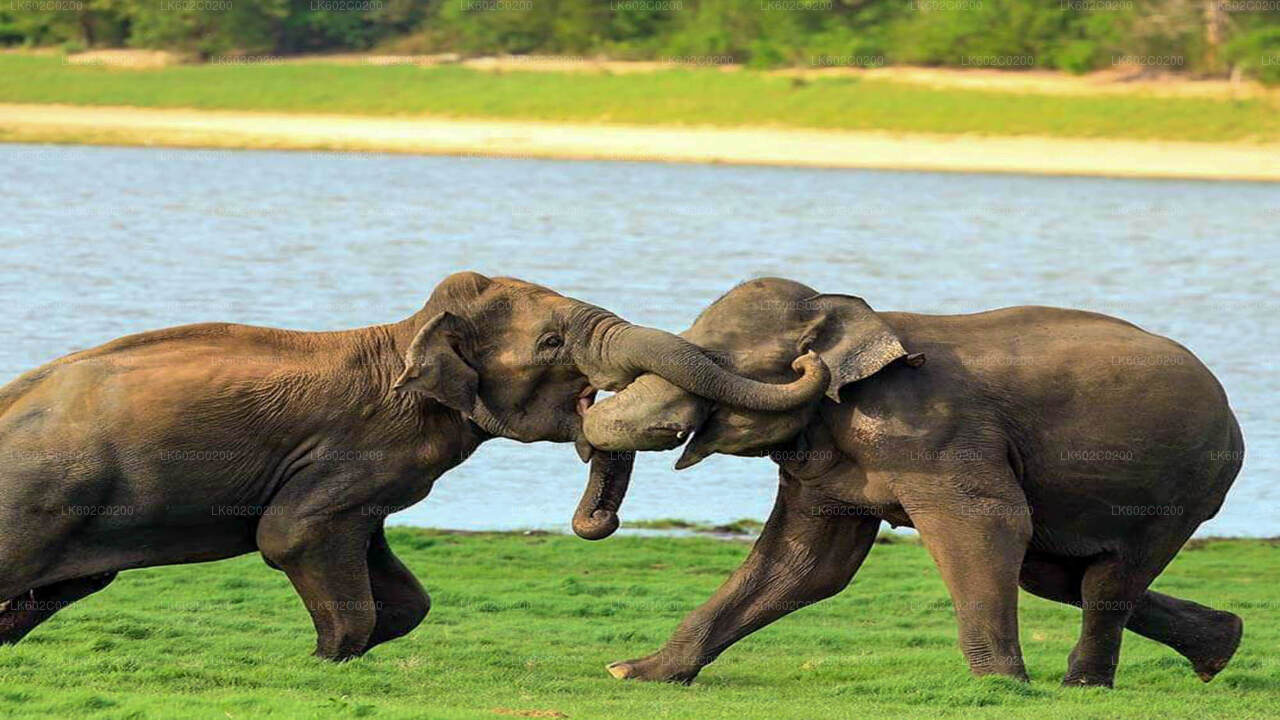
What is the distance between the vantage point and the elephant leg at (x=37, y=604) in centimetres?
1019

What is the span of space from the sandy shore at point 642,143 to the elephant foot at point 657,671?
45.5m

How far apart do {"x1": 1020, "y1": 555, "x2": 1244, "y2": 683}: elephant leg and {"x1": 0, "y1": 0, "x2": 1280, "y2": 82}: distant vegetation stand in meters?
49.3

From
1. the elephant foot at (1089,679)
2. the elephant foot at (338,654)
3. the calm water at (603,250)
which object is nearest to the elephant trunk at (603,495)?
the elephant foot at (338,654)

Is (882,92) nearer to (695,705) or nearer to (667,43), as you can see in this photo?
(667,43)

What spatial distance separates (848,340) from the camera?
9.86m

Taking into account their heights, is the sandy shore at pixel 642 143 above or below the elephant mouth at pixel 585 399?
below

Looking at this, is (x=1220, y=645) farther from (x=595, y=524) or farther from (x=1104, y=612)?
(x=595, y=524)

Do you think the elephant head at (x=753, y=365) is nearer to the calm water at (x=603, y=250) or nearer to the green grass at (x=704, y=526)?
the green grass at (x=704, y=526)

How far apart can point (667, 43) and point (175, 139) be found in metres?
14.6

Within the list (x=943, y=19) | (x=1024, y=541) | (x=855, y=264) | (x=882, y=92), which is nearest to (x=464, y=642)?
(x=1024, y=541)

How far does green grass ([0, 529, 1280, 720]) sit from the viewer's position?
941cm

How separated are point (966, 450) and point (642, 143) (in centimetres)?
4869

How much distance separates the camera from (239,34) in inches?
2648

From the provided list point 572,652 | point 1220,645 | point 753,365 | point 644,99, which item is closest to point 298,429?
point 753,365
